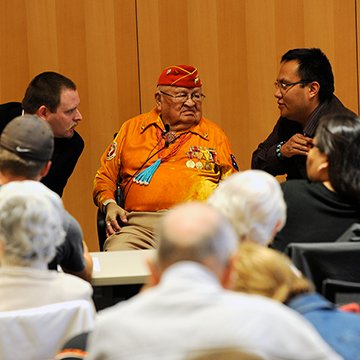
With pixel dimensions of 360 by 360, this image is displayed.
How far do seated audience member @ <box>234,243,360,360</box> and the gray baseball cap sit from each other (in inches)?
48.8

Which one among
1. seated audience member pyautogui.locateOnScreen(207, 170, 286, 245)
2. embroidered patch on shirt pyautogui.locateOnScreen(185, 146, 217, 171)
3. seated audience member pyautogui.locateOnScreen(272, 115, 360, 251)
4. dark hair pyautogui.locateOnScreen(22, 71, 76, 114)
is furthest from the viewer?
embroidered patch on shirt pyautogui.locateOnScreen(185, 146, 217, 171)

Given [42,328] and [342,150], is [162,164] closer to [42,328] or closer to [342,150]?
[342,150]

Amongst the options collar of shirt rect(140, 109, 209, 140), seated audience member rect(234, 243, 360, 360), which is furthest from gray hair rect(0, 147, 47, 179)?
collar of shirt rect(140, 109, 209, 140)

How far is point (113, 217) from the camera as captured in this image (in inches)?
194

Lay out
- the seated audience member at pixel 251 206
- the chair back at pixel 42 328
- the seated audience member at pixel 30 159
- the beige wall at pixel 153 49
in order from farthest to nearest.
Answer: the beige wall at pixel 153 49
the seated audience member at pixel 30 159
the seated audience member at pixel 251 206
the chair back at pixel 42 328

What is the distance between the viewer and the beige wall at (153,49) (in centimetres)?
618

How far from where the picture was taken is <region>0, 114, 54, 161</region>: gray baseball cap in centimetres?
312

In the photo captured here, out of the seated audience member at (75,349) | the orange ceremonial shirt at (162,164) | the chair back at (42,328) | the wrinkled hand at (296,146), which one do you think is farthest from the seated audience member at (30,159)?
the wrinkled hand at (296,146)

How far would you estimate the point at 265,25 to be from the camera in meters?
6.26

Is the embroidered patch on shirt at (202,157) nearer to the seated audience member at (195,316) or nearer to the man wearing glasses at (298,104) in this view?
the man wearing glasses at (298,104)

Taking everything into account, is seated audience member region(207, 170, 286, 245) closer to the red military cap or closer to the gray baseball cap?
the gray baseball cap

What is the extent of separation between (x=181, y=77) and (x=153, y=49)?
1025 mm

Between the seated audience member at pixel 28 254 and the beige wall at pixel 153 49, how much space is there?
12.1 feet

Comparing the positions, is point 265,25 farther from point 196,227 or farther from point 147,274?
point 196,227
